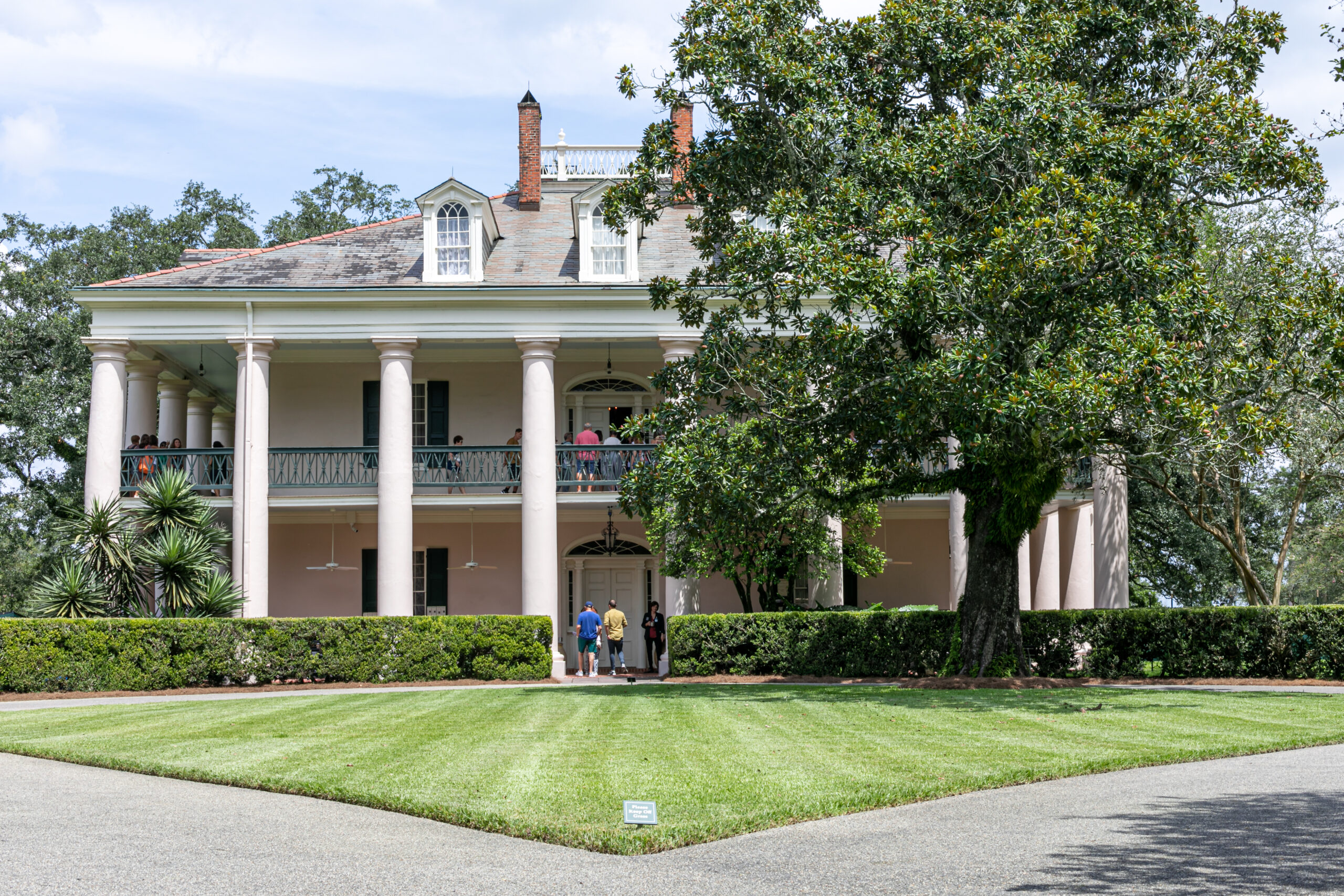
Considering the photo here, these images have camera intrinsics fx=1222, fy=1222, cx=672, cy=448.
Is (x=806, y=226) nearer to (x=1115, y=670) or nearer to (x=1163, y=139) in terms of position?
(x=1163, y=139)

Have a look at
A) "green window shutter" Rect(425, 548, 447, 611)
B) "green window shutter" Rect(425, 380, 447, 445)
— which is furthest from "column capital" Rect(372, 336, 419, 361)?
"green window shutter" Rect(425, 548, 447, 611)

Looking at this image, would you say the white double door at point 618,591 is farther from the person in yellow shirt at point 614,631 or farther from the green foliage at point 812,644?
the green foliage at point 812,644

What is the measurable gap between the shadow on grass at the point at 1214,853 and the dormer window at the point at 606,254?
771 inches

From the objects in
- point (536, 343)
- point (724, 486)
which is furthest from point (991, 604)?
point (536, 343)

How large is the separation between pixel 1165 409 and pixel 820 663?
854 centimetres

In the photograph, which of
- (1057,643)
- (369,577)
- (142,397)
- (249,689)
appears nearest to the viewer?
(1057,643)

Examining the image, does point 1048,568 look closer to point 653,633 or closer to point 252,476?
point 653,633

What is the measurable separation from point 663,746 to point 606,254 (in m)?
16.9

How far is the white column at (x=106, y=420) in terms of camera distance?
24.2 m

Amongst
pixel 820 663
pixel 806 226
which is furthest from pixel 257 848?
pixel 820 663

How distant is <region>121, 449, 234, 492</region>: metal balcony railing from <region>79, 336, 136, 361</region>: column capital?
6.47ft

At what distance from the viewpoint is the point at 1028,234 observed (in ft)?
48.0

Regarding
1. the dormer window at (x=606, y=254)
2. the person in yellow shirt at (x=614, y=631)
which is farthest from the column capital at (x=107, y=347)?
the person in yellow shirt at (x=614, y=631)

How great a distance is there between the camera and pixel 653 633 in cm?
2541
